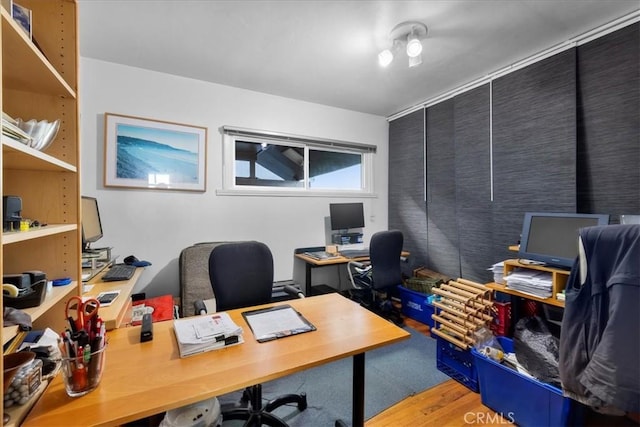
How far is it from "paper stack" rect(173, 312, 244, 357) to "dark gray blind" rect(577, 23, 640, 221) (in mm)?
2618

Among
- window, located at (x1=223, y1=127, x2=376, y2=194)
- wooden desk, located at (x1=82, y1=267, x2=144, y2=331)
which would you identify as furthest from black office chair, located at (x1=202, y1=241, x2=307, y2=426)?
window, located at (x1=223, y1=127, x2=376, y2=194)

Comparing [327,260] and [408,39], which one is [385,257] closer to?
[327,260]

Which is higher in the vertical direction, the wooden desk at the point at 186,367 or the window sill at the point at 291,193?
the window sill at the point at 291,193

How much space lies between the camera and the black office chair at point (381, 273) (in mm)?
2723

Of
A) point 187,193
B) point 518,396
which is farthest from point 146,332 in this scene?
point 518,396

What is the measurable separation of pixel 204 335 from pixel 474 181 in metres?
2.81

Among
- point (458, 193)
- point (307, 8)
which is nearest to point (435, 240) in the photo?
point (458, 193)

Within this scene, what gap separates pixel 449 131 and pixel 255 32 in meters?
2.29

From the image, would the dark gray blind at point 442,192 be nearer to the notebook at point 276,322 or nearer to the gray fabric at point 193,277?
the notebook at point 276,322

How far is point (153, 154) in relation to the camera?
266 cm

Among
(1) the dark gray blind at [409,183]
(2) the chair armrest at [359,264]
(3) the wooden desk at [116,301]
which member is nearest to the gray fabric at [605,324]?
(2) the chair armrest at [359,264]

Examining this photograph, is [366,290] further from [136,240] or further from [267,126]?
[136,240]

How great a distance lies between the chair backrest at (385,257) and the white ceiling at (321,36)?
1.62 metres

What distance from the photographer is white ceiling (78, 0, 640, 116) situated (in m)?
1.83
